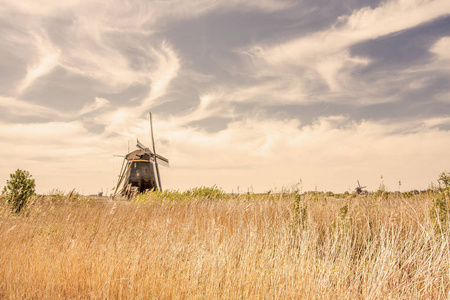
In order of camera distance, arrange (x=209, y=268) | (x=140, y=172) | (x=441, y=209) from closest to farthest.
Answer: (x=209, y=268) → (x=441, y=209) → (x=140, y=172)

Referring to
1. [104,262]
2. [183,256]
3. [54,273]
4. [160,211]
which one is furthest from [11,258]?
[160,211]

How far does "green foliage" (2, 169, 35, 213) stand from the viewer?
11805 millimetres

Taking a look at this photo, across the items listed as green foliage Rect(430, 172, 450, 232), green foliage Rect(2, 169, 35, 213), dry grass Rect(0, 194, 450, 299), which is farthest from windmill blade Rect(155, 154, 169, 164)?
green foliage Rect(430, 172, 450, 232)

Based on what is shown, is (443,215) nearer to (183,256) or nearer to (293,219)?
(293,219)

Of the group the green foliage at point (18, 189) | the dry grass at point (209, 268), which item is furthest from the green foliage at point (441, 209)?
the green foliage at point (18, 189)

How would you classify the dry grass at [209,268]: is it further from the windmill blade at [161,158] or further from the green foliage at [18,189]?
the windmill blade at [161,158]

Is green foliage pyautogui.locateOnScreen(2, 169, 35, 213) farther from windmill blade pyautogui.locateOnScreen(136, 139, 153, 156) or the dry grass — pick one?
windmill blade pyautogui.locateOnScreen(136, 139, 153, 156)

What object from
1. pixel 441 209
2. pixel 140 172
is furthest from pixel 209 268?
pixel 140 172

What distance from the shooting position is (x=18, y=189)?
39.7ft

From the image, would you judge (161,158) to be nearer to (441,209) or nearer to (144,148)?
(144,148)

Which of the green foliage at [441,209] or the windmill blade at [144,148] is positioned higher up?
the windmill blade at [144,148]

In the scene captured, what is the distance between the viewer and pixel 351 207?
30.2 feet

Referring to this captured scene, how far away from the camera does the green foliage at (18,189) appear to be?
465 inches

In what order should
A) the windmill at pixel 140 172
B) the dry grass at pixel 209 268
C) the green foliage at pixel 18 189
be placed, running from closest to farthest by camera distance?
the dry grass at pixel 209 268
the green foliage at pixel 18 189
the windmill at pixel 140 172
